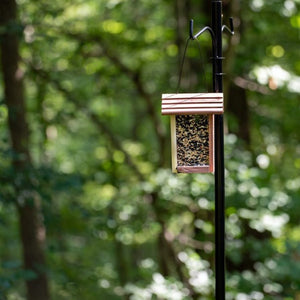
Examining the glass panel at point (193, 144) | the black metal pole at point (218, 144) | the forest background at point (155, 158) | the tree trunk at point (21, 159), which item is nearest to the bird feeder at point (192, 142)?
the glass panel at point (193, 144)

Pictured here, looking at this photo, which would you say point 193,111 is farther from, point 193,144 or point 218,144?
point 193,144

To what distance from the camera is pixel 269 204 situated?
5484 millimetres

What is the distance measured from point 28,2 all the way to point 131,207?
108 inches

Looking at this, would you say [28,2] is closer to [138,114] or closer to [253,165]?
[253,165]

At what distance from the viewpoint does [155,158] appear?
8688mm

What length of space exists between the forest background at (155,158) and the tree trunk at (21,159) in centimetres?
1

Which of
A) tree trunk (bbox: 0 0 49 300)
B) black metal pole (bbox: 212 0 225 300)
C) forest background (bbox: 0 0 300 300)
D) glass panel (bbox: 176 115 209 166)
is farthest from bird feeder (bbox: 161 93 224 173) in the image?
tree trunk (bbox: 0 0 49 300)

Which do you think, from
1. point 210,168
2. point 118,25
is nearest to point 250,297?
point 210,168

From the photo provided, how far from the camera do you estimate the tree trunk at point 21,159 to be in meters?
5.52

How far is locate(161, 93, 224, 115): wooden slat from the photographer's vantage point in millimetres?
2654

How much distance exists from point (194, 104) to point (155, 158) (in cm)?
603

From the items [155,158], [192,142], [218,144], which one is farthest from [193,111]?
[155,158]

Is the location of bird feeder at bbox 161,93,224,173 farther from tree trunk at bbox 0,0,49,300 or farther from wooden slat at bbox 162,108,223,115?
tree trunk at bbox 0,0,49,300

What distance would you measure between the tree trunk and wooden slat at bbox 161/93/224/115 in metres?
2.69
